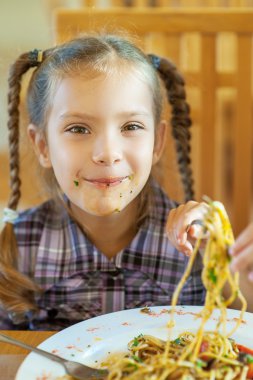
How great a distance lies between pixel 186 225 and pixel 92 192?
0.72 ft

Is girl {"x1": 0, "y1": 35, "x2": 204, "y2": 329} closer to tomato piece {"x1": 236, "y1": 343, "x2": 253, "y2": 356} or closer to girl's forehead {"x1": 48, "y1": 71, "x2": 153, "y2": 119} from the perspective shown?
girl's forehead {"x1": 48, "y1": 71, "x2": 153, "y2": 119}

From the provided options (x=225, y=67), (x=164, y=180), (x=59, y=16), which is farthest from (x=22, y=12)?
(x=164, y=180)

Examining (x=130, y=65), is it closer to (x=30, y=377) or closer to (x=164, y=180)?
(x=164, y=180)

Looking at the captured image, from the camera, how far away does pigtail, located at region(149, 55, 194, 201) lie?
144 centimetres

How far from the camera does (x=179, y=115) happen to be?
1479 millimetres

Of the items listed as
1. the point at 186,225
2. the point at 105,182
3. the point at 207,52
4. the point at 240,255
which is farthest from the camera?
the point at 207,52

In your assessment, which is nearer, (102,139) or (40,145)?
(102,139)

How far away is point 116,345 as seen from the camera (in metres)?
0.98

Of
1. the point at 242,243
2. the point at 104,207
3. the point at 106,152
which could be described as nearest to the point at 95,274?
the point at 104,207

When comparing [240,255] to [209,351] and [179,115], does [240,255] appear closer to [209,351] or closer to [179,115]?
[209,351]

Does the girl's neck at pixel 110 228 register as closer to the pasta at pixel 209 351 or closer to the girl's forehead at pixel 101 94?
the girl's forehead at pixel 101 94

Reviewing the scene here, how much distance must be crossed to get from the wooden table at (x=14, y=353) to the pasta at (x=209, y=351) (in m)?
0.16

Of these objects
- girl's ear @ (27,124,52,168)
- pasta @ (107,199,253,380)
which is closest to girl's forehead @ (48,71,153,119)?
girl's ear @ (27,124,52,168)

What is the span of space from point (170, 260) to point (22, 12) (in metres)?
3.58
